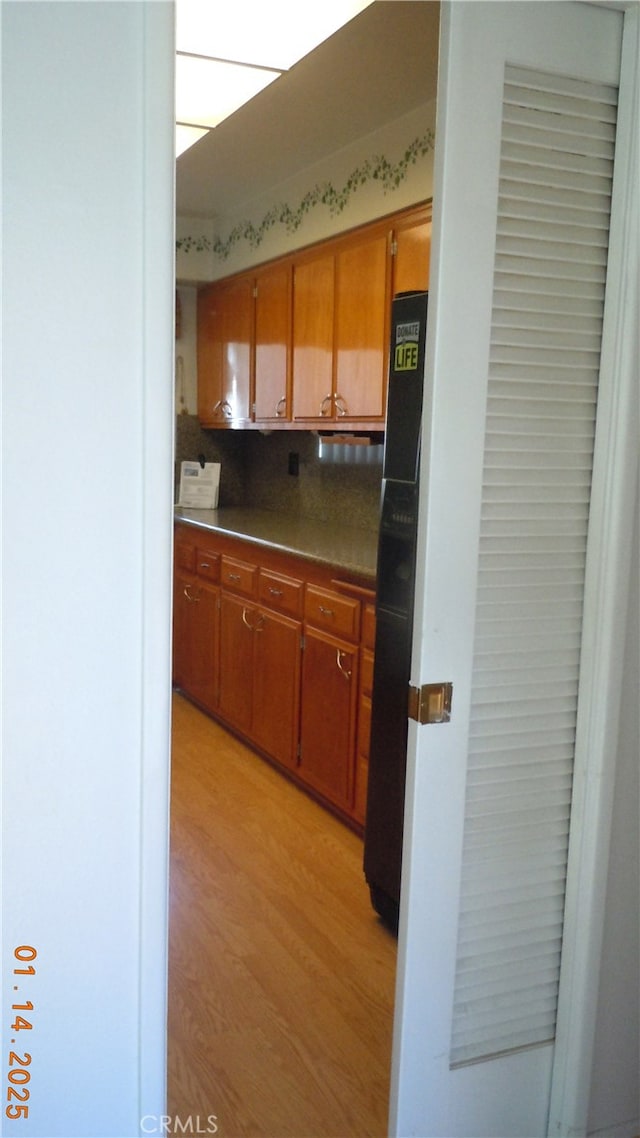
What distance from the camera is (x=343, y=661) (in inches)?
122

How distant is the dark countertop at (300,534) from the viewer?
10.3ft

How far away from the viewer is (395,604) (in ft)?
8.26

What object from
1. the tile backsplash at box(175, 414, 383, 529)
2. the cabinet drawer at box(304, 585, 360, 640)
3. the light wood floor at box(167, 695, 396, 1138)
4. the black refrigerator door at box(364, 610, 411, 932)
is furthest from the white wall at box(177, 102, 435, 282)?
the light wood floor at box(167, 695, 396, 1138)

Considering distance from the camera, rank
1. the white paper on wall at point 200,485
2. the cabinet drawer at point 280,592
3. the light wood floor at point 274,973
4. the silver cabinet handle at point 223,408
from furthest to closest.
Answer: the white paper on wall at point 200,485 < the silver cabinet handle at point 223,408 < the cabinet drawer at point 280,592 < the light wood floor at point 274,973

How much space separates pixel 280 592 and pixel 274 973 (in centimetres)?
153

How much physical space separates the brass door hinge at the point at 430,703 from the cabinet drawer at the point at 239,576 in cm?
230

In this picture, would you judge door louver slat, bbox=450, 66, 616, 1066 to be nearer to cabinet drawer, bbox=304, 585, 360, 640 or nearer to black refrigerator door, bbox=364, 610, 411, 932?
black refrigerator door, bbox=364, 610, 411, 932

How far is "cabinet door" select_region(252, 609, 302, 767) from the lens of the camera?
11.5ft

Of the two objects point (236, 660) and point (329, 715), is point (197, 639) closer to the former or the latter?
Result: point (236, 660)

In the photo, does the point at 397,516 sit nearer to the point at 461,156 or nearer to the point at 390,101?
the point at 461,156

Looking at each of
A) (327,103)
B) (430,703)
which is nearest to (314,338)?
(327,103)

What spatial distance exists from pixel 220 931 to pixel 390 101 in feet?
→ 8.87

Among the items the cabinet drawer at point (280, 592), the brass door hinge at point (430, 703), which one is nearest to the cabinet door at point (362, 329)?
the cabinet drawer at point (280, 592)

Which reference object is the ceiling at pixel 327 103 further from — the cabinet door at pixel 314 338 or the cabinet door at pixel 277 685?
the cabinet door at pixel 277 685
